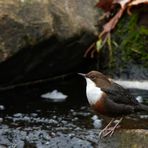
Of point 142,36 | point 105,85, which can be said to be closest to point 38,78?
point 142,36

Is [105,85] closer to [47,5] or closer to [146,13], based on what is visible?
[47,5]

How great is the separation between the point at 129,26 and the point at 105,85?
107 inches

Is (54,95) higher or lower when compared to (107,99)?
lower

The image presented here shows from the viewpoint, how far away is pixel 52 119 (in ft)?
23.4

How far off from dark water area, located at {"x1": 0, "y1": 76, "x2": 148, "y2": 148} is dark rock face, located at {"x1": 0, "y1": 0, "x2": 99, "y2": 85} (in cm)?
23

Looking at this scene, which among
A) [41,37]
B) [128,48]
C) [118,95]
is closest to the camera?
[118,95]

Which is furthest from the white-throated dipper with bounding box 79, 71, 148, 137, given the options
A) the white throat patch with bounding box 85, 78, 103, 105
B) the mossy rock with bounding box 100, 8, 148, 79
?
the mossy rock with bounding box 100, 8, 148, 79

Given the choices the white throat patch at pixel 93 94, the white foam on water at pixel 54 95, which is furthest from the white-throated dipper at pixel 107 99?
the white foam on water at pixel 54 95

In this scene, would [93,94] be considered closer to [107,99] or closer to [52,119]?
[107,99]

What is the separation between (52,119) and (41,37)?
1069mm

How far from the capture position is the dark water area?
642 cm

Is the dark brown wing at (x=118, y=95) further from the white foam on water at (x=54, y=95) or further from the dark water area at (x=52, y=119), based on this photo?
the white foam on water at (x=54, y=95)

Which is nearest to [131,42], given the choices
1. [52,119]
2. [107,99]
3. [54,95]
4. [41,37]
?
[54,95]

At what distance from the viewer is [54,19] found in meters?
7.99
